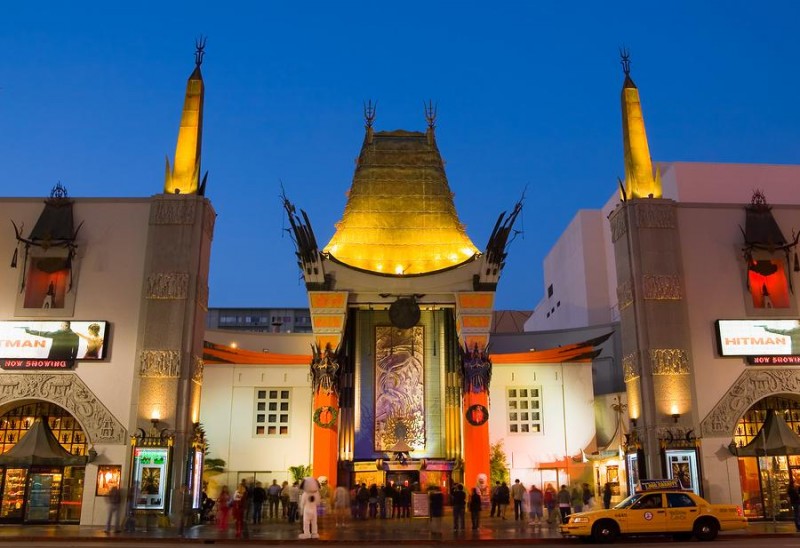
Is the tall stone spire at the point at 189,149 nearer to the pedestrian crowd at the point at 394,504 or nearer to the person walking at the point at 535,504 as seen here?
the pedestrian crowd at the point at 394,504

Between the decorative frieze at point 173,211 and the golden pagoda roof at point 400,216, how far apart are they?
10.2 m

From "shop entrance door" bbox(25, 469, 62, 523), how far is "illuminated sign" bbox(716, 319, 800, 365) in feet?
66.9

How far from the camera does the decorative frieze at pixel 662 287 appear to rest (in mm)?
23250

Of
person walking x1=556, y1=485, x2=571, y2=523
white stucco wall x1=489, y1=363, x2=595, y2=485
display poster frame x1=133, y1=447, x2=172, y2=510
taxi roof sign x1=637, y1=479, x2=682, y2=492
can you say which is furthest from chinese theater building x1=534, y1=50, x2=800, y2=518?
display poster frame x1=133, y1=447, x2=172, y2=510

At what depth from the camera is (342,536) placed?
18.0m

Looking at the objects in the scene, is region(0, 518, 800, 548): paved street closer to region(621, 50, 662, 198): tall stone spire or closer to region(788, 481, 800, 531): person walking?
region(788, 481, 800, 531): person walking

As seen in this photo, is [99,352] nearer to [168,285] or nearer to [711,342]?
[168,285]

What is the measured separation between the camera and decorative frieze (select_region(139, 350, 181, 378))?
2208 cm

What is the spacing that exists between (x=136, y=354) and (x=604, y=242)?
A: 31875mm

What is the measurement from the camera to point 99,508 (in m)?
21.2

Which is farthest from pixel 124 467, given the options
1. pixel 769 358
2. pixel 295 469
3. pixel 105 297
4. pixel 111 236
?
pixel 769 358

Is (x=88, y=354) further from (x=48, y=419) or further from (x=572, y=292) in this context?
(x=572, y=292)

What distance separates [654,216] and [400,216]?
13.0m

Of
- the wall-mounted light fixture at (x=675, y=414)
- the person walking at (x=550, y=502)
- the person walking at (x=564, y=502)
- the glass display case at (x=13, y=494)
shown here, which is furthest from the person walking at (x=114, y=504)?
the wall-mounted light fixture at (x=675, y=414)
